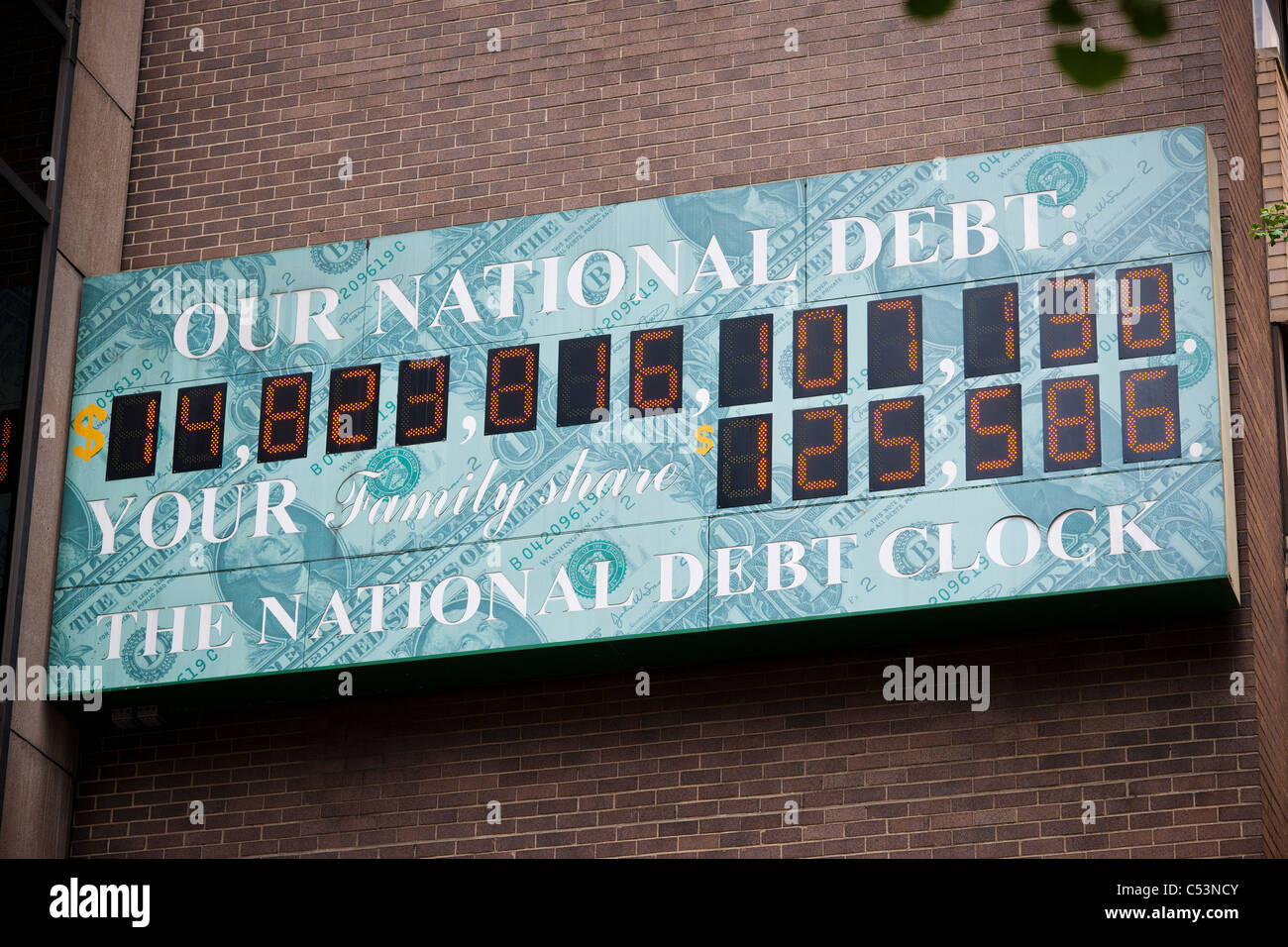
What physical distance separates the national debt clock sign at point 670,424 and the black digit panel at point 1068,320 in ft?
0.08

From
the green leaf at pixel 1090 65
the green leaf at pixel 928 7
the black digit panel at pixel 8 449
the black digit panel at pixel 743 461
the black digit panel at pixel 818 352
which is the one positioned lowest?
the green leaf at pixel 1090 65

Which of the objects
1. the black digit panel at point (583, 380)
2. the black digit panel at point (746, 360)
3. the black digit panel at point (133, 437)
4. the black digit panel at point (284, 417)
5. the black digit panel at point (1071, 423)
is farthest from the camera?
the black digit panel at point (133, 437)

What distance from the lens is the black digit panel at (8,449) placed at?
15102mm

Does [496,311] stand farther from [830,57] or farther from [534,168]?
[830,57]

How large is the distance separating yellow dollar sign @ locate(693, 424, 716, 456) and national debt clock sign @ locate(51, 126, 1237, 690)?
0.05ft

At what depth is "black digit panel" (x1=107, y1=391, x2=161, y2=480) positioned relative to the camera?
15.3 metres

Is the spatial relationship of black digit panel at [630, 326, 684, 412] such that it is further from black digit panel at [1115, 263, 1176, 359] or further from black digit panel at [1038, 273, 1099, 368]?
black digit panel at [1115, 263, 1176, 359]

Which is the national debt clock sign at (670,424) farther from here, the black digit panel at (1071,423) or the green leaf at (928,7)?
the green leaf at (928,7)

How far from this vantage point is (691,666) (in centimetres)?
1421

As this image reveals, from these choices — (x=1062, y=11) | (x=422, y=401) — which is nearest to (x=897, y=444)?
(x=422, y=401)

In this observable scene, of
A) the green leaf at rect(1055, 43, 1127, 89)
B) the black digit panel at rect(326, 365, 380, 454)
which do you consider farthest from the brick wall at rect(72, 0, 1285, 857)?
the green leaf at rect(1055, 43, 1127, 89)

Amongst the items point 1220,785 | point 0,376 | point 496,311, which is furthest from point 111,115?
point 1220,785

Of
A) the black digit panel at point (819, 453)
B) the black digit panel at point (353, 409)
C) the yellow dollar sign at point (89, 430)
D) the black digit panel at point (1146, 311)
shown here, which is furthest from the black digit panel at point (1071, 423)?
the yellow dollar sign at point (89, 430)
